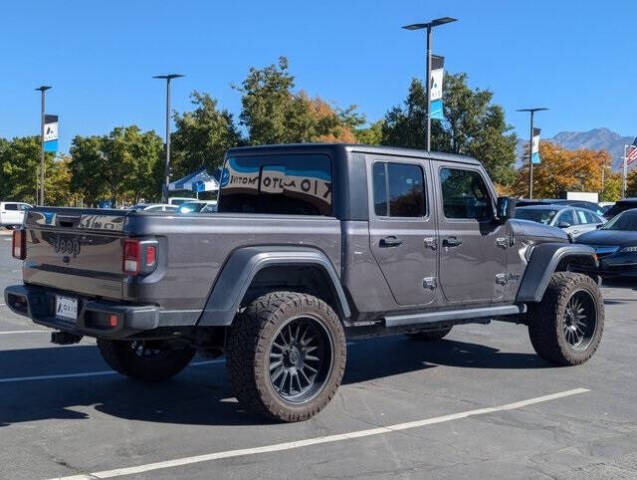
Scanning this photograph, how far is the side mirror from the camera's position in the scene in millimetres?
7148

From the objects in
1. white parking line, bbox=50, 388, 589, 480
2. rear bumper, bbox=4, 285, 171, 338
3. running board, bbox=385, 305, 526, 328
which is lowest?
white parking line, bbox=50, 388, 589, 480

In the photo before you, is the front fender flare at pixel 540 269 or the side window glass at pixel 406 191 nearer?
the side window glass at pixel 406 191

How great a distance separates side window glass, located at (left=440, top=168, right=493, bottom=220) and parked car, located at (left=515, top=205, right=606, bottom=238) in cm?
1108

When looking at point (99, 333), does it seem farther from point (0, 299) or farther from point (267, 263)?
point (0, 299)

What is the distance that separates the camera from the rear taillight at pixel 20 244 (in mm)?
6270

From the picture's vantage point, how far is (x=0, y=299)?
476 inches

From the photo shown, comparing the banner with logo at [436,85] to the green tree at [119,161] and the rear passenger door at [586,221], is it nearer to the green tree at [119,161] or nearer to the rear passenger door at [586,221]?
the rear passenger door at [586,221]

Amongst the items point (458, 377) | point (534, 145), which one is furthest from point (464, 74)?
point (458, 377)

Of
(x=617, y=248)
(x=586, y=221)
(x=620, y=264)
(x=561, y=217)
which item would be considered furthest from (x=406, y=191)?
(x=586, y=221)

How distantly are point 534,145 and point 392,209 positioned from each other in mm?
37396

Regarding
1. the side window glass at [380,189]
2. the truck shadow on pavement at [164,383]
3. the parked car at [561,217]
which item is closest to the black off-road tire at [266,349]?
the truck shadow on pavement at [164,383]

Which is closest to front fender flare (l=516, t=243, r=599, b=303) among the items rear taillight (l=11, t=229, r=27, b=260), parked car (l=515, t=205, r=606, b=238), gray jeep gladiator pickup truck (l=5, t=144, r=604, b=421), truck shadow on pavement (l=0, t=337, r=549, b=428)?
gray jeep gladiator pickup truck (l=5, t=144, r=604, b=421)

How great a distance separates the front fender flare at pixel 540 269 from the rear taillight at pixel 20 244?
4.37m

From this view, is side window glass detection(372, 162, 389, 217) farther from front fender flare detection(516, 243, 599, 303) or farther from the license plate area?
the license plate area
